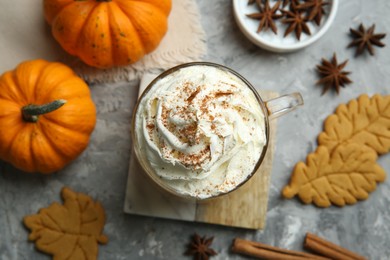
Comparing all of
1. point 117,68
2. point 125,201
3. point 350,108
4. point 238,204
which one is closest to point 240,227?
point 238,204

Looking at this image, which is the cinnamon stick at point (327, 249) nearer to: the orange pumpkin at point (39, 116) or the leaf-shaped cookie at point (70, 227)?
the leaf-shaped cookie at point (70, 227)

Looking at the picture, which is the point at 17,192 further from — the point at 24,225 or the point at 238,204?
the point at 238,204

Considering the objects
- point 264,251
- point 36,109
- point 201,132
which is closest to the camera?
point 201,132

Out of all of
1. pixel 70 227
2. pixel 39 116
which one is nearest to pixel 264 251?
pixel 70 227

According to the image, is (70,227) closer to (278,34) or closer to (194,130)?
(194,130)

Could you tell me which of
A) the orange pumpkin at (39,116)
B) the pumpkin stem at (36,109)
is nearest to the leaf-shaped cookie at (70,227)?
the orange pumpkin at (39,116)
